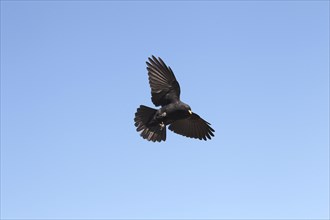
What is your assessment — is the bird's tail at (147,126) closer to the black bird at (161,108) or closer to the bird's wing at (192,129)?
the black bird at (161,108)

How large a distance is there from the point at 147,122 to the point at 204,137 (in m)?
2.98

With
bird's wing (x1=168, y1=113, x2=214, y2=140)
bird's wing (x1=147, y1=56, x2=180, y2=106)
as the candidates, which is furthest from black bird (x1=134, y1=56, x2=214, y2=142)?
bird's wing (x1=168, y1=113, x2=214, y2=140)

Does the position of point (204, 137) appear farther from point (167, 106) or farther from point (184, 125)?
point (167, 106)

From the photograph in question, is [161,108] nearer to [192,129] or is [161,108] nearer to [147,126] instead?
[147,126]

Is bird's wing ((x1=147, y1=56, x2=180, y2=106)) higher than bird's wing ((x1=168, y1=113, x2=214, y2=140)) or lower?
higher

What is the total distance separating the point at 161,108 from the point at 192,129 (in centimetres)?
280

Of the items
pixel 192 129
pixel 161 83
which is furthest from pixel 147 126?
pixel 192 129

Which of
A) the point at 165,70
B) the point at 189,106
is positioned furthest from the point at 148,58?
the point at 189,106

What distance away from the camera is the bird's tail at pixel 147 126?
21609mm

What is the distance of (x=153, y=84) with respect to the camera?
2156 centimetres

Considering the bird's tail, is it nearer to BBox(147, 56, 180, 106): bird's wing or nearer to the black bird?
the black bird

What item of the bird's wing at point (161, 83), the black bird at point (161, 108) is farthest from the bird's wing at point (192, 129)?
the bird's wing at point (161, 83)

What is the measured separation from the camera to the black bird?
21.1m

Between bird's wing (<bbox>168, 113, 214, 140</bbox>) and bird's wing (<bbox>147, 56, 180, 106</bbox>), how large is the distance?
86.1 inches
